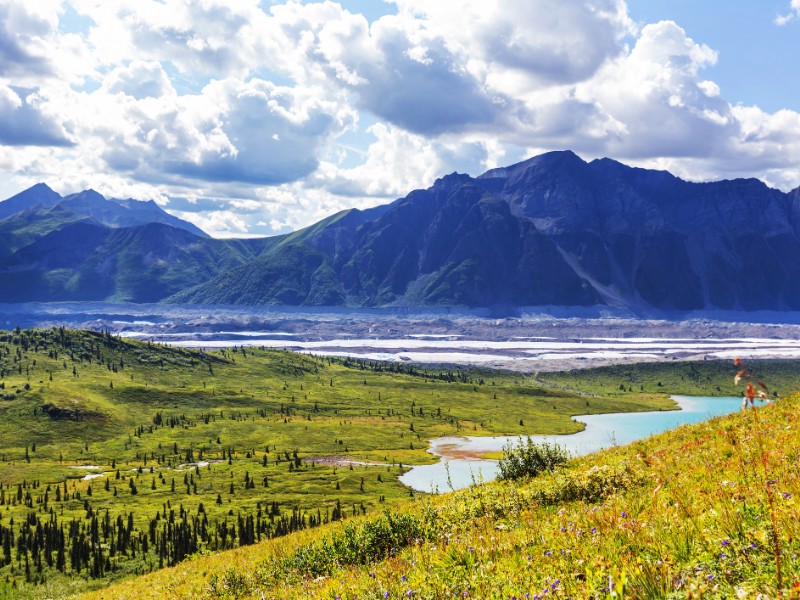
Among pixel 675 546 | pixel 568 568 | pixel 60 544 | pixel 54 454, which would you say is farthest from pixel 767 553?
pixel 54 454

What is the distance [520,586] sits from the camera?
29.9ft

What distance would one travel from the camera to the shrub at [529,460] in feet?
86.7

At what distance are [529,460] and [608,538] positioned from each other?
17.0 m

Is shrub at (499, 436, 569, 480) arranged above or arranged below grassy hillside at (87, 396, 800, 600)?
below

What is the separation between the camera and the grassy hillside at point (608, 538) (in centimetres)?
765

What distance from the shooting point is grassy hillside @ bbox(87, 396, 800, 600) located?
7.65 metres

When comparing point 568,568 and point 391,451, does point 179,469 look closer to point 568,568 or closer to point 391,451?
point 391,451

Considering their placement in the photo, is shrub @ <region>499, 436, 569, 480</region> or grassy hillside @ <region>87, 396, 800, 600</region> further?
shrub @ <region>499, 436, 569, 480</region>

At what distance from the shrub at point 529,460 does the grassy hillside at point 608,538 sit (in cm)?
264

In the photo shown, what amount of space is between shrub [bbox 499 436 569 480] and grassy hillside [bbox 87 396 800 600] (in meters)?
2.64

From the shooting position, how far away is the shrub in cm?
2642

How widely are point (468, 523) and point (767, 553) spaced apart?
10.5m

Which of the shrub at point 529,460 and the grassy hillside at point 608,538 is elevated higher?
the grassy hillside at point 608,538

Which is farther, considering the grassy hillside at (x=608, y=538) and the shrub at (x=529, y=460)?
the shrub at (x=529, y=460)
